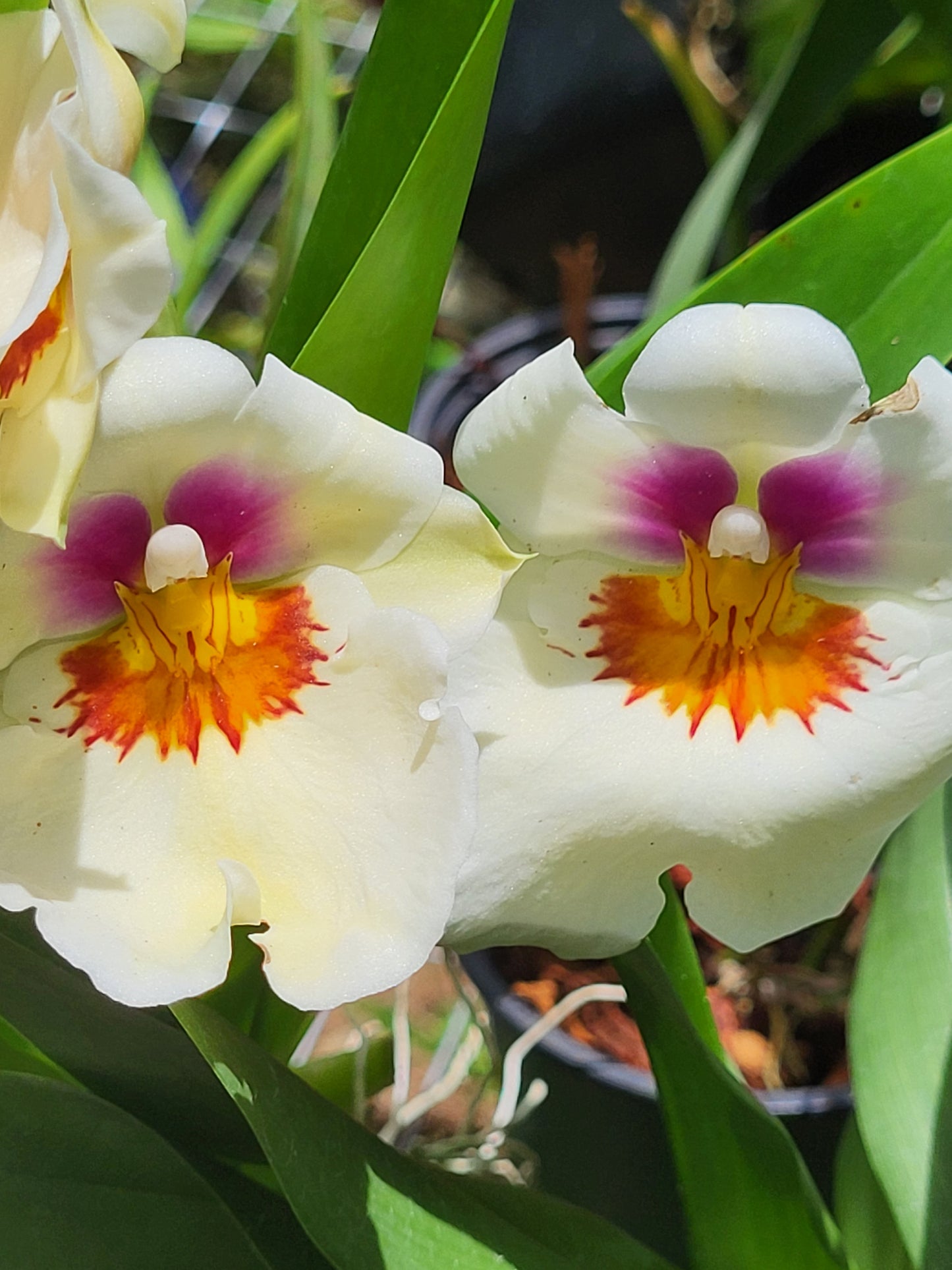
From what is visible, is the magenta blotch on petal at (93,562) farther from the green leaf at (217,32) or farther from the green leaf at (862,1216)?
the green leaf at (217,32)

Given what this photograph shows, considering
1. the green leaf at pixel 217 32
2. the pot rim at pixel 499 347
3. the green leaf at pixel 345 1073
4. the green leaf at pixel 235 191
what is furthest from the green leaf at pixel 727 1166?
the green leaf at pixel 217 32

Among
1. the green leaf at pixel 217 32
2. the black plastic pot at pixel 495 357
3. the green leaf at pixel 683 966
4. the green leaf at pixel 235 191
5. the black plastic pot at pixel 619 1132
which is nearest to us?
the green leaf at pixel 683 966

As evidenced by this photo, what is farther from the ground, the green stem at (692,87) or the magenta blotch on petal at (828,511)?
the green stem at (692,87)

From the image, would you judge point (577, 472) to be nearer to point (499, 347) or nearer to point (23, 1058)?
point (23, 1058)

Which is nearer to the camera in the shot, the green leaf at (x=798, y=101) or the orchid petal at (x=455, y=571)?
the orchid petal at (x=455, y=571)

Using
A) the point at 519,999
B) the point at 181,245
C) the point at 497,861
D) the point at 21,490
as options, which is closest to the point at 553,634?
the point at 497,861

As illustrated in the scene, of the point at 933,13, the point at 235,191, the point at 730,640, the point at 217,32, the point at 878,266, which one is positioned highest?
the point at 217,32

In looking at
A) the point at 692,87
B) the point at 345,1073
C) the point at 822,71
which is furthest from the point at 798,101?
the point at 345,1073
